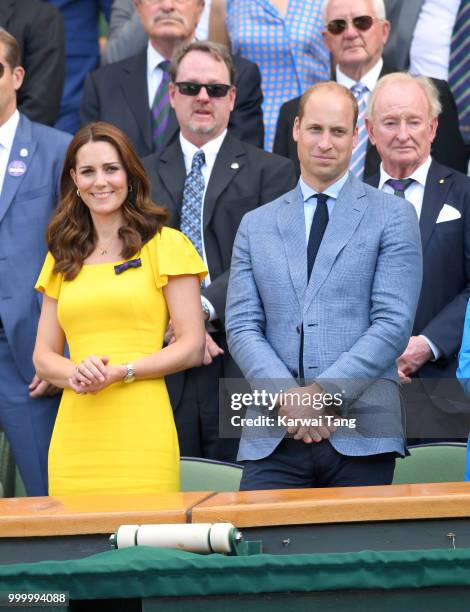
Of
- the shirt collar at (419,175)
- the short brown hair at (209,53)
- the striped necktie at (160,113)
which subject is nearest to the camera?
the shirt collar at (419,175)

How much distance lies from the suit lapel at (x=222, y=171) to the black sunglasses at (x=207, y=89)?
0.74 feet

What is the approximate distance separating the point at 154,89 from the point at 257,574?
4.19 m

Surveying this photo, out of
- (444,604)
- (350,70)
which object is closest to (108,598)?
(444,604)

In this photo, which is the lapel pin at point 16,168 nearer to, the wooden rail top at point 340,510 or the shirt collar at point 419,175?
the shirt collar at point 419,175

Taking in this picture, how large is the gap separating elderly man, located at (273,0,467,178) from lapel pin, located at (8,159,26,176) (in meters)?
1.42

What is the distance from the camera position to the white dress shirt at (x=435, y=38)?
23.0 feet

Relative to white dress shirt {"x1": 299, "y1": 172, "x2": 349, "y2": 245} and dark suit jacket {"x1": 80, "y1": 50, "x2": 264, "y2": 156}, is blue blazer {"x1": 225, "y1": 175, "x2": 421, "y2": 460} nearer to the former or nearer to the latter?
white dress shirt {"x1": 299, "y1": 172, "x2": 349, "y2": 245}

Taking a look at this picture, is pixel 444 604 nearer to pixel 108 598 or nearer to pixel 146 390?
pixel 108 598

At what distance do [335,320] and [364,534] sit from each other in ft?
3.41

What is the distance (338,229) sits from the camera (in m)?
4.41

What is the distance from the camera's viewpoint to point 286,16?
6988 millimetres

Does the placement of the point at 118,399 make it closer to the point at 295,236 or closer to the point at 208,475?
the point at 208,475

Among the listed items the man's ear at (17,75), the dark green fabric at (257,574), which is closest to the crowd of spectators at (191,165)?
the man's ear at (17,75)

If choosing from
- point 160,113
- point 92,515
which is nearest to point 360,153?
point 160,113
